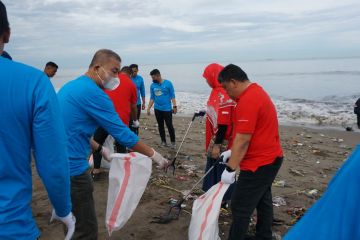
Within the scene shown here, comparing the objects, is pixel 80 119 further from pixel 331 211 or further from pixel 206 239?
pixel 331 211

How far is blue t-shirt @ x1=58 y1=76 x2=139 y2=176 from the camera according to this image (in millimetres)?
2684

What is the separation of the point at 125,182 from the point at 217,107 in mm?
A: 1622

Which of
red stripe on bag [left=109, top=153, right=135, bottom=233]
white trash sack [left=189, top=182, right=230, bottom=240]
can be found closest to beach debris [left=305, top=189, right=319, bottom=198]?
white trash sack [left=189, top=182, right=230, bottom=240]

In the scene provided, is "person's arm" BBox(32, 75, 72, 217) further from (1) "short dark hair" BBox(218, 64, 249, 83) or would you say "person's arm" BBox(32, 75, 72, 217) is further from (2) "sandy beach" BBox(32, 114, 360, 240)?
(2) "sandy beach" BBox(32, 114, 360, 240)

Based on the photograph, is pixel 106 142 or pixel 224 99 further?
pixel 106 142

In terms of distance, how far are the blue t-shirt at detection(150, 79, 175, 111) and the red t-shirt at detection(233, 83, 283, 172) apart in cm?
547

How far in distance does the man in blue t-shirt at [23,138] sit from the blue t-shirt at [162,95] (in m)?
7.12

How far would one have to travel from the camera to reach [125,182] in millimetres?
3434

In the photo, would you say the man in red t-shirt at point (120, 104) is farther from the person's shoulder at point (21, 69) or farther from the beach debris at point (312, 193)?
the person's shoulder at point (21, 69)

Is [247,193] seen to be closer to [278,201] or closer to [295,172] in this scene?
[278,201]

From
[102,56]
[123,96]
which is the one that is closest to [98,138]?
[123,96]

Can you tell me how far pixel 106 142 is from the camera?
224 inches

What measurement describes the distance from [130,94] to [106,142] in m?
1.00

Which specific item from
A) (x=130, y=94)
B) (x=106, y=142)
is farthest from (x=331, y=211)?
(x=130, y=94)
